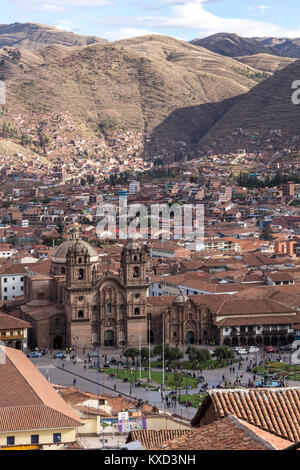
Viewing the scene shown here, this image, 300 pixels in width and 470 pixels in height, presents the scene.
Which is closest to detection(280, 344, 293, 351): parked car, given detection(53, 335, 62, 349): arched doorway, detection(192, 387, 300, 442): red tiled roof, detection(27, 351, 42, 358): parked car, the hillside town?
the hillside town

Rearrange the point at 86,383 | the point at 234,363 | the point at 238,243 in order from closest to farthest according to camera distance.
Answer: the point at 86,383, the point at 234,363, the point at 238,243

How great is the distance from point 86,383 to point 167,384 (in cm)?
436

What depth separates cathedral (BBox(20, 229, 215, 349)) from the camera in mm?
71000

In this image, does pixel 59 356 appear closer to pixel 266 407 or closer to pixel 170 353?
pixel 170 353

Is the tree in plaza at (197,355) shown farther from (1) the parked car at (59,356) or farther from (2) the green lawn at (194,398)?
(2) the green lawn at (194,398)

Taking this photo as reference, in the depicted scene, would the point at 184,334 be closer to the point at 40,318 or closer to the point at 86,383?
the point at 40,318

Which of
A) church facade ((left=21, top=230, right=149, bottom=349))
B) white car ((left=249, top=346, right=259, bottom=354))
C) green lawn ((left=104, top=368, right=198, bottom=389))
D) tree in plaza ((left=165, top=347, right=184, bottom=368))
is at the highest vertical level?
church facade ((left=21, top=230, right=149, bottom=349))

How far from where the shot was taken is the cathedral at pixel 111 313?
71000 mm

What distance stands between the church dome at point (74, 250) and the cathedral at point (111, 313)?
7 centimetres

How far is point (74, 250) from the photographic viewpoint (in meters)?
71.2

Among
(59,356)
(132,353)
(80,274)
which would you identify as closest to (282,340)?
(132,353)

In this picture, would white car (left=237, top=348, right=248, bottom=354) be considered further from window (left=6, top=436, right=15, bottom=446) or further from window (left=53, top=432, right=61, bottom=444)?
window (left=6, top=436, right=15, bottom=446)

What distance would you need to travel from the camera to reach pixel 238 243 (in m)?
124
